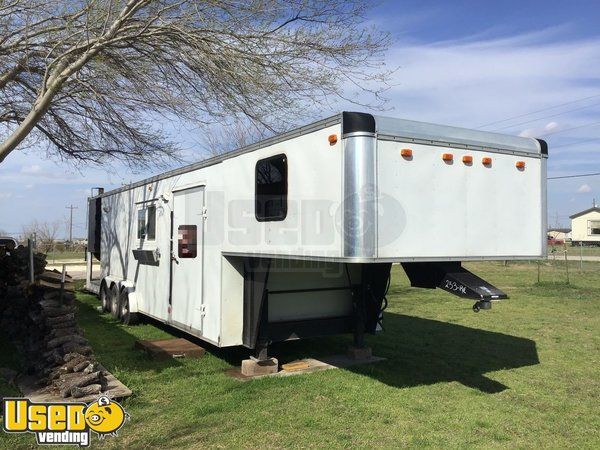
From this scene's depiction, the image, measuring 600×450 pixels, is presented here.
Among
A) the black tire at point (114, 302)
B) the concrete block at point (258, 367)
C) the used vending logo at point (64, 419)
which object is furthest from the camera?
the black tire at point (114, 302)

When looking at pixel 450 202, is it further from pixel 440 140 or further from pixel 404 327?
pixel 404 327

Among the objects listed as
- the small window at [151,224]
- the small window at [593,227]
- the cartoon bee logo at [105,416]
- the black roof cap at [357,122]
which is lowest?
the cartoon bee logo at [105,416]

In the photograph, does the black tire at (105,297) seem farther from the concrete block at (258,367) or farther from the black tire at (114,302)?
the concrete block at (258,367)

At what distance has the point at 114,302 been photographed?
10.6m

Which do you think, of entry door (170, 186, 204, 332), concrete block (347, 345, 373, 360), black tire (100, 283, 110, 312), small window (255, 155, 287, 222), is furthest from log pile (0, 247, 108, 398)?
concrete block (347, 345, 373, 360)

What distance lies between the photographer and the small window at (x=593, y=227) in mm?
70875

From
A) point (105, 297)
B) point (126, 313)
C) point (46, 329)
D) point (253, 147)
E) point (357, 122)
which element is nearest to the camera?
point (357, 122)

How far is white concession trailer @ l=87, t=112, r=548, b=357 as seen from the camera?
182 inches

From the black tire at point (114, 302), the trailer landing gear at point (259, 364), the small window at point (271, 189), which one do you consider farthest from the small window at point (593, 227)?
the small window at point (271, 189)

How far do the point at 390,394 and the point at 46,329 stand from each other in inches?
169

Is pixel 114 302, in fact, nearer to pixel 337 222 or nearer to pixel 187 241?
pixel 187 241

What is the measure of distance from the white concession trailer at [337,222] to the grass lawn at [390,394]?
2.57 feet

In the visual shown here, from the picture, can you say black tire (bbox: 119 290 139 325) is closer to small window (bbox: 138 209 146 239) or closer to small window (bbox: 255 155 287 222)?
small window (bbox: 138 209 146 239)

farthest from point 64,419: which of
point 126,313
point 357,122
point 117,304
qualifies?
point 117,304
